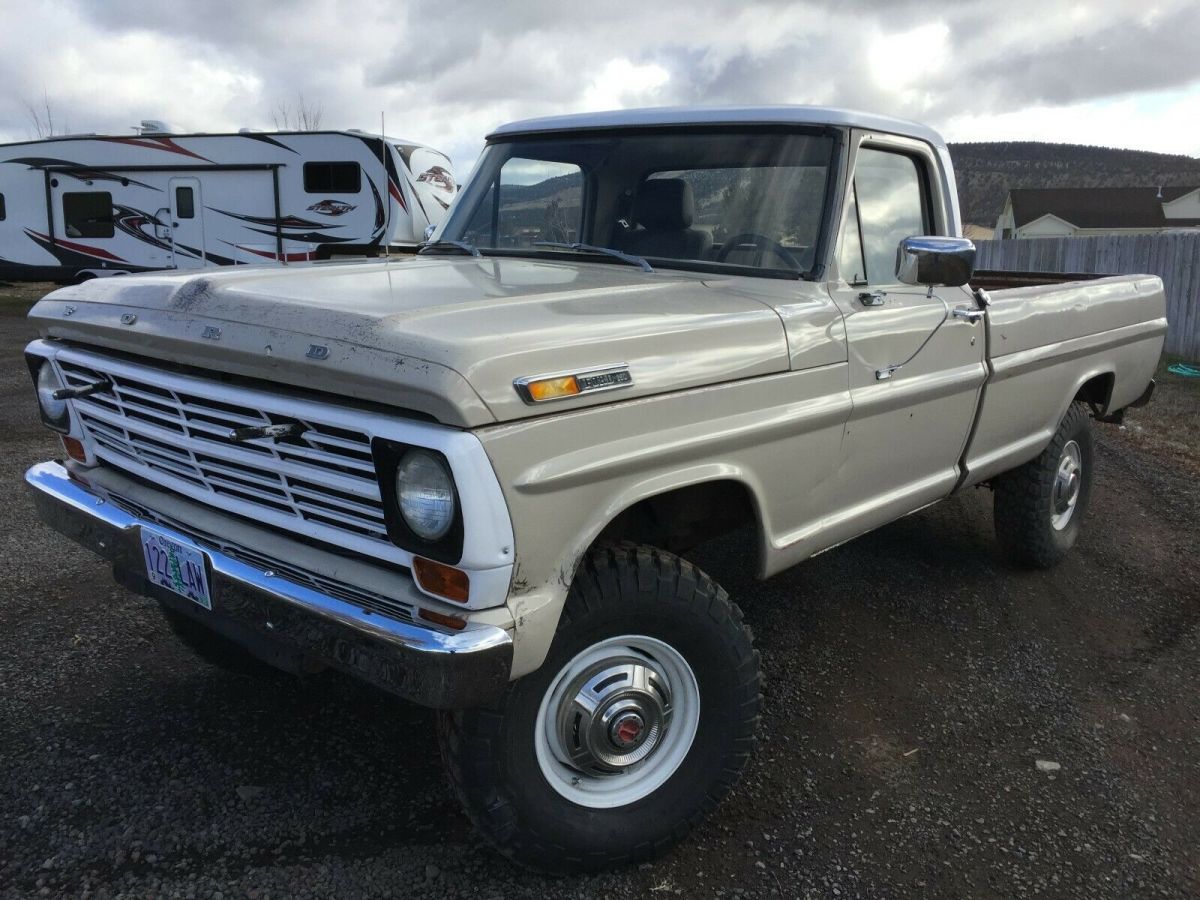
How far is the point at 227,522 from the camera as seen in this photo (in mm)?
2527

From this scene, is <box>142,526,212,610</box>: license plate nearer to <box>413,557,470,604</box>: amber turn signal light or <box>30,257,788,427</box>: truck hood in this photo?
<box>30,257,788,427</box>: truck hood

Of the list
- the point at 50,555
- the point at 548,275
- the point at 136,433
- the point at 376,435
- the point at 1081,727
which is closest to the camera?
the point at 376,435

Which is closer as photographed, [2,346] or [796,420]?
[796,420]

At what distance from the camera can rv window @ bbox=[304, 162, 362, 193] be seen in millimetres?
13625

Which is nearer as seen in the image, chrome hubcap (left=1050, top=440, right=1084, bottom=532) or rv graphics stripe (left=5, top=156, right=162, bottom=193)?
chrome hubcap (left=1050, top=440, right=1084, bottom=532)

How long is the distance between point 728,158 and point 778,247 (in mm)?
394

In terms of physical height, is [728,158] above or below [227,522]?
above

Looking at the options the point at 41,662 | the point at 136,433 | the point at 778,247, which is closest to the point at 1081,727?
the point at 778,247

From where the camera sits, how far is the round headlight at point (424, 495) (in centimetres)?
202

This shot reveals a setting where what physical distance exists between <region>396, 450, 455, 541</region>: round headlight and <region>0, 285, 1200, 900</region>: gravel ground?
105 centimetres

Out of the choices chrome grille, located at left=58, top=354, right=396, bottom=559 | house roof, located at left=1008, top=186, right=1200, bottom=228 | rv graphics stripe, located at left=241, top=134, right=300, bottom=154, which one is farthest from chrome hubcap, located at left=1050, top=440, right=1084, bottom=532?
house roof, located at left=1008, top=186, right=1200, bottom=228

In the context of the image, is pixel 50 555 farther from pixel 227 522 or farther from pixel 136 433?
pixel 227 522

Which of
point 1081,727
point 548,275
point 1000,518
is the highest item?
point 548,275

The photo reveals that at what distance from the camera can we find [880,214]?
3570mm
